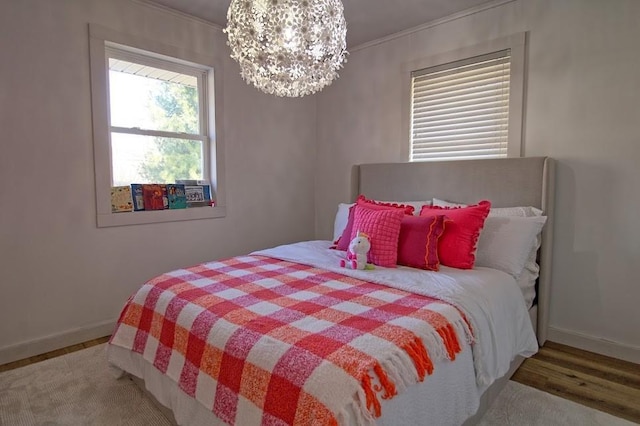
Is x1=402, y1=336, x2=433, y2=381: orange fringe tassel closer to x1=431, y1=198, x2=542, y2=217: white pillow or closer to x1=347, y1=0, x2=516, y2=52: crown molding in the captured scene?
x1=431, y1=198, x2=542, y2=217: white pillow

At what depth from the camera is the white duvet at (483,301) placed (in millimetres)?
1637

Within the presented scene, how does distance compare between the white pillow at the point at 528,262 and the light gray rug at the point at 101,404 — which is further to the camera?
the white pillow at the point at 528,262

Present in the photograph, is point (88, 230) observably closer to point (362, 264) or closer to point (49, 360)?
point (49, 360)

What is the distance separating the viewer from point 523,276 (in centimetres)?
236

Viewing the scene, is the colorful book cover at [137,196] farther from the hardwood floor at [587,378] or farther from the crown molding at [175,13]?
the hardwood floor at [587,378]

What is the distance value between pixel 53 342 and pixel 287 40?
252 centimetres

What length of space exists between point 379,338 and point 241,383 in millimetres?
499

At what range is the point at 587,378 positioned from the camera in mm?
2166

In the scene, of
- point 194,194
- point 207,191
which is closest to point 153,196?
point 194,194

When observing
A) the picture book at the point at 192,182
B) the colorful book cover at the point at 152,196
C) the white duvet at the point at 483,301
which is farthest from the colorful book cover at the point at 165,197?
the white duvet at the point at 483,301

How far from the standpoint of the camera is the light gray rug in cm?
178

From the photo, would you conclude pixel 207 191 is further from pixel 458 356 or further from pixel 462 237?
pixel 458 356

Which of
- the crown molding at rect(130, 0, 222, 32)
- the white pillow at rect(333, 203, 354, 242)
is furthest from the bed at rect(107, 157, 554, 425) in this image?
the crown molding at rect(130, 0, 222, 32)

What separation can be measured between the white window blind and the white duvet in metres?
1.22
